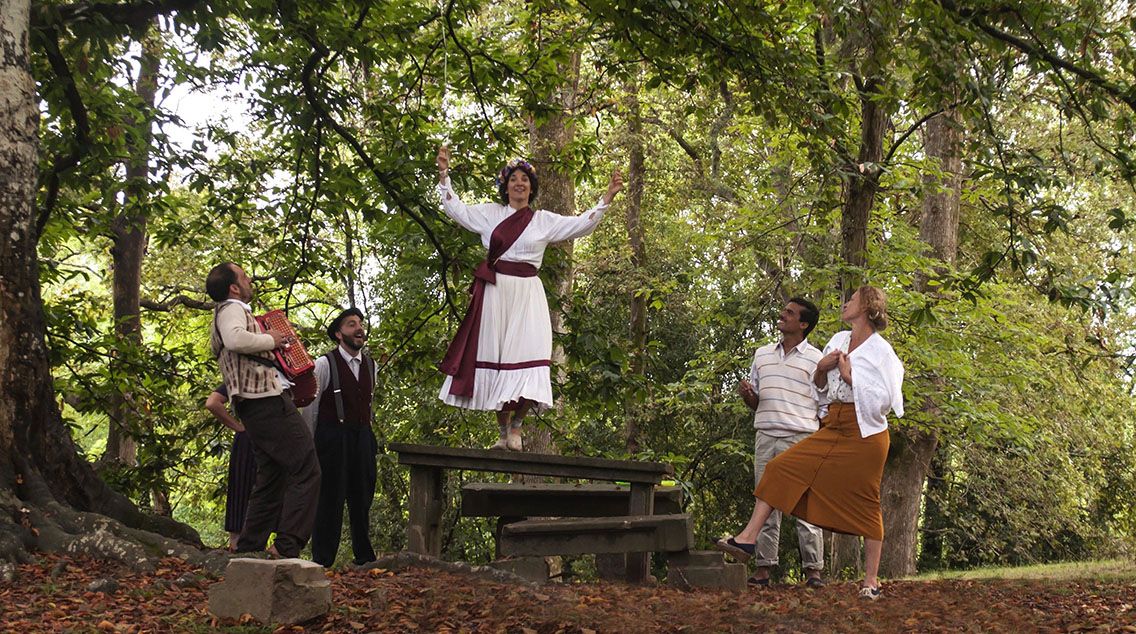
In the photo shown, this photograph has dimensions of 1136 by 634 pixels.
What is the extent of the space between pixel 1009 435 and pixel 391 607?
11.4 m

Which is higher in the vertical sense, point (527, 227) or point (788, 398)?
point (527, 227)

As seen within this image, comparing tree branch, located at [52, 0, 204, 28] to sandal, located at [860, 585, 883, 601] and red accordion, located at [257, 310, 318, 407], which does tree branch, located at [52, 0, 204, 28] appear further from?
sandal, located at [860, 585, 883, 601]

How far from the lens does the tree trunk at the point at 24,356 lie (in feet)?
21.1

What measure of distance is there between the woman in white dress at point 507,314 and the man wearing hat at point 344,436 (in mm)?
660

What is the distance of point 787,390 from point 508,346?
2.13 meters

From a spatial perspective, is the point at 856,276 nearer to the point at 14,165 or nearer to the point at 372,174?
the point at 372,174

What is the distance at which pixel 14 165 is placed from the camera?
21.7 ft

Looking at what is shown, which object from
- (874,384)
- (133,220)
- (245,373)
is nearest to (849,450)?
(874,384)

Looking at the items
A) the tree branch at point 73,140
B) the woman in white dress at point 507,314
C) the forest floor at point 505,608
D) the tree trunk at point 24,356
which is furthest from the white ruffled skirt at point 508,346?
the tree branch at point 73,140

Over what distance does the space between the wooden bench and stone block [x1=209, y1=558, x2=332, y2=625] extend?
9.01 feet

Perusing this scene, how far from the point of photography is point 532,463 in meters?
7.94

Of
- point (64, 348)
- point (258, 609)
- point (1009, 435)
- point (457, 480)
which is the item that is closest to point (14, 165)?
point (258, 609)

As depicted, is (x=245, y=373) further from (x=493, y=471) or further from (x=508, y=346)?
(x=508, y=346)

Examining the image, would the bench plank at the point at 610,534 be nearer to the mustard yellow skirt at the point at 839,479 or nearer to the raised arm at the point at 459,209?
the mustard yellow skirt at the point at 839,479
